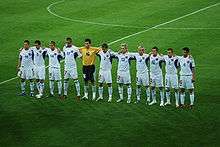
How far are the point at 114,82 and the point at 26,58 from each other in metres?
3.75

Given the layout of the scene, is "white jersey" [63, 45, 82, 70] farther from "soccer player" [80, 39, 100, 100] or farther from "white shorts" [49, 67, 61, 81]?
"white shorts" [49, 67, 61, 81]

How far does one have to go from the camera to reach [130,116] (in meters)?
21.8

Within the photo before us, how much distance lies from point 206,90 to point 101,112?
14.7 ft

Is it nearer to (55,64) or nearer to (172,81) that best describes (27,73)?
(55,64)

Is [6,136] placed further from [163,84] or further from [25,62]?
[163,84]

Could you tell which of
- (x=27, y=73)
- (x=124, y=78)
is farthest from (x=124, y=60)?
(x=27, y=73)

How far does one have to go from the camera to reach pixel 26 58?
24453mm

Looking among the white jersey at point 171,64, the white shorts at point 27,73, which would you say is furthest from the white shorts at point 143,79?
the white shorts at point 27,73

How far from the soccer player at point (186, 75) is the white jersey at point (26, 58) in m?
5.73

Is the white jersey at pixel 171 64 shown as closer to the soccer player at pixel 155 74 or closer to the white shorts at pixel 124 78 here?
the soccer player at pixel 155 74

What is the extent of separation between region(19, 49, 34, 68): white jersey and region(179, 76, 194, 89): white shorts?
582 cm

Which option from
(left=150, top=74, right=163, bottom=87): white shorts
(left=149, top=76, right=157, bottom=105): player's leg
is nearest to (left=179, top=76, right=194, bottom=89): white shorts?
(left=150, top=74, right=163, bottom=87): white shorts

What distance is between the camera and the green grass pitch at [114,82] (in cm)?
1989

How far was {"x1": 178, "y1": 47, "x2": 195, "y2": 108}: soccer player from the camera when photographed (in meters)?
22.6
